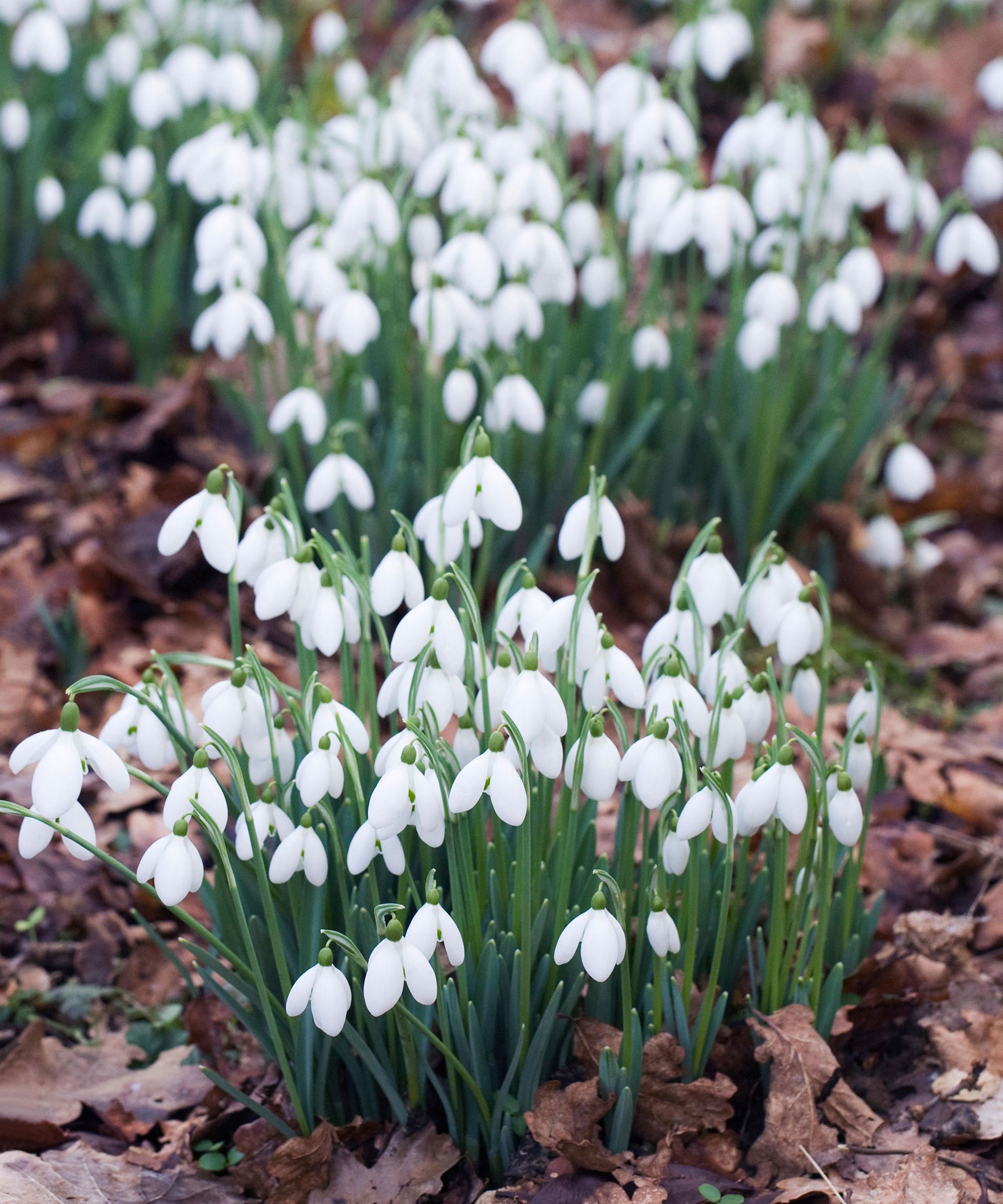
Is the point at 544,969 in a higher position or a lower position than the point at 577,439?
lower

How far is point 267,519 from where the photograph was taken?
5.42ft

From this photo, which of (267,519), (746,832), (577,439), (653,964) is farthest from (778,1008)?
(577,439)

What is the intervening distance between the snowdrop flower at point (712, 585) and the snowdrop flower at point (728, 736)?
0.15 meters

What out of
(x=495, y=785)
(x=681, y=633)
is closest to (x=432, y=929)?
(x=495, y=785)

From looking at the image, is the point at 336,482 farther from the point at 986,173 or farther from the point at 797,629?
the point at 986,173

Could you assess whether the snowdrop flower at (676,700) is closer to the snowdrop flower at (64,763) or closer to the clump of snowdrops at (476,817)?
the clump of snowdrops at (476,817)

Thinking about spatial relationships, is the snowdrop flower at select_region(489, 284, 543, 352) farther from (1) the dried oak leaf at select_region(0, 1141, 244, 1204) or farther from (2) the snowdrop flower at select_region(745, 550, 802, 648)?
(1) the dried oak leaf at select_region(0, 1141, 244, 1204)

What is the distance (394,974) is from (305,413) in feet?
4.11

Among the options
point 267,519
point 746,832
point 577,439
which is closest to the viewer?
point 746,832

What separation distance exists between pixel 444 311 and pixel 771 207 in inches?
31.0

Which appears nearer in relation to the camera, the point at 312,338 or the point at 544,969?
the point at 544,969

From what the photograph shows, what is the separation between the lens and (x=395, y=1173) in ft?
5.40

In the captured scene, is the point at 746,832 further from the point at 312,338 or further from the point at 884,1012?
the point at 312,338

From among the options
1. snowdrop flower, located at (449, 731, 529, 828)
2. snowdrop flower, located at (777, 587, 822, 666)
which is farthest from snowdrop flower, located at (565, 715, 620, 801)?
snowdrop flower, located at (777, 587, 822, 666)
